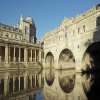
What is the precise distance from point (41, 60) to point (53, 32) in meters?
11.4

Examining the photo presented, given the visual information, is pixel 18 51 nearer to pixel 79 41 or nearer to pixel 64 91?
pixel 79 41

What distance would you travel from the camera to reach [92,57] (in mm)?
43656

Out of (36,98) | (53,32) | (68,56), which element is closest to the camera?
(36,98)

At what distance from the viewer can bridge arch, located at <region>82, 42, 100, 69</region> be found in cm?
4259

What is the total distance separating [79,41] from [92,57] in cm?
433

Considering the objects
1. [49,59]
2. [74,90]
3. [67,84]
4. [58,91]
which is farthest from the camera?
[49,59]

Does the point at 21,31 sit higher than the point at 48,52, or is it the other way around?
the point at 21,31

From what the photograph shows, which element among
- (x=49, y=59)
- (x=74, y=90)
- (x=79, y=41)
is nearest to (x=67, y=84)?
(x=74, y=90)

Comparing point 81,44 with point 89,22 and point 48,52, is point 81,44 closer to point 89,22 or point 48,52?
point 89,22

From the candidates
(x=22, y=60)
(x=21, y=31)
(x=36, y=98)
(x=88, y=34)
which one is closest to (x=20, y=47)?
(x=22, y=60)

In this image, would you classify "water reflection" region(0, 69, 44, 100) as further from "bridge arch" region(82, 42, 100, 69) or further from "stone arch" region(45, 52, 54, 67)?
"stone arch" region(45, 52, 54, 67)

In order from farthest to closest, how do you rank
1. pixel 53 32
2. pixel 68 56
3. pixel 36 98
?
pixel 53 32 → pixel 68 56 → pixel 36 98

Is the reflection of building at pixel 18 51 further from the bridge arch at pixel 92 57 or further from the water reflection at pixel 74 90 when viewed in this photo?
the water reflection at pixel 74 90

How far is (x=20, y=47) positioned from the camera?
58562 mm
